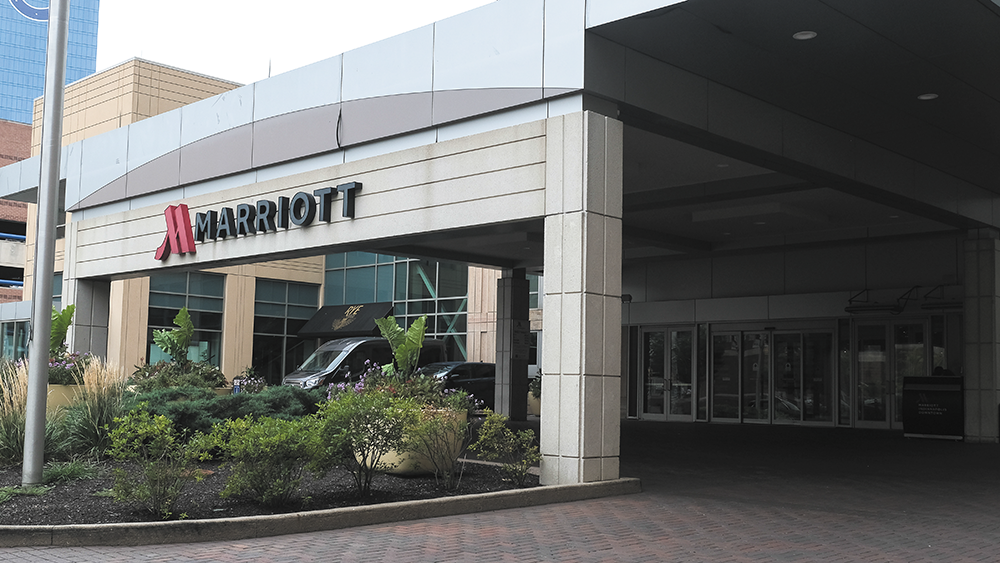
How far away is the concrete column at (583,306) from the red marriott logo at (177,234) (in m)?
9.71

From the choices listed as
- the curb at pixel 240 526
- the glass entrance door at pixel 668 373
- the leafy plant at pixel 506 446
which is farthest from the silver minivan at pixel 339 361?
the curb at pixel 240 526

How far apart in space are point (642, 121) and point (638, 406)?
621 inches

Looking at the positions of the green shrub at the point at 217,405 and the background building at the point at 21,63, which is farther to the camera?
the background building at the point at 21,63

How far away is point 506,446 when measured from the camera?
1088cm

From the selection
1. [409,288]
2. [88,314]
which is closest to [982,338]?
[88,314]

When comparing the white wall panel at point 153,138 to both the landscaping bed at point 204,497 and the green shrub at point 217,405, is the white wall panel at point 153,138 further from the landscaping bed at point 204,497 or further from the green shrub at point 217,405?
the landscaping bed at point 204,497

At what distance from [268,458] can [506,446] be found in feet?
10.2

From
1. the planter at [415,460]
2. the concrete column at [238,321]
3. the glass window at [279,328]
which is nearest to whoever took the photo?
the planter at [415,460]

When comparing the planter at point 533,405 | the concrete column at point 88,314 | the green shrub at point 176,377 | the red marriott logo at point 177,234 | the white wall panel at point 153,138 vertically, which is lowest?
the planter at point 533,405

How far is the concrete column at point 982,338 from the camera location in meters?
19.0

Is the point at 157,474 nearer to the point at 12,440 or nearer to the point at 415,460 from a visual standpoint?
the point at 415,460

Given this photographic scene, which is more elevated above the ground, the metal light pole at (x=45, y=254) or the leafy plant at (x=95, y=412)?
the metal light pole at (x=45, y=254)

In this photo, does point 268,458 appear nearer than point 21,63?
Yes

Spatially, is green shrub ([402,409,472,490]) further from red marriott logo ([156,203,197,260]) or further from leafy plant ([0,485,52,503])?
red marriott logo ([156,203,197,260])
